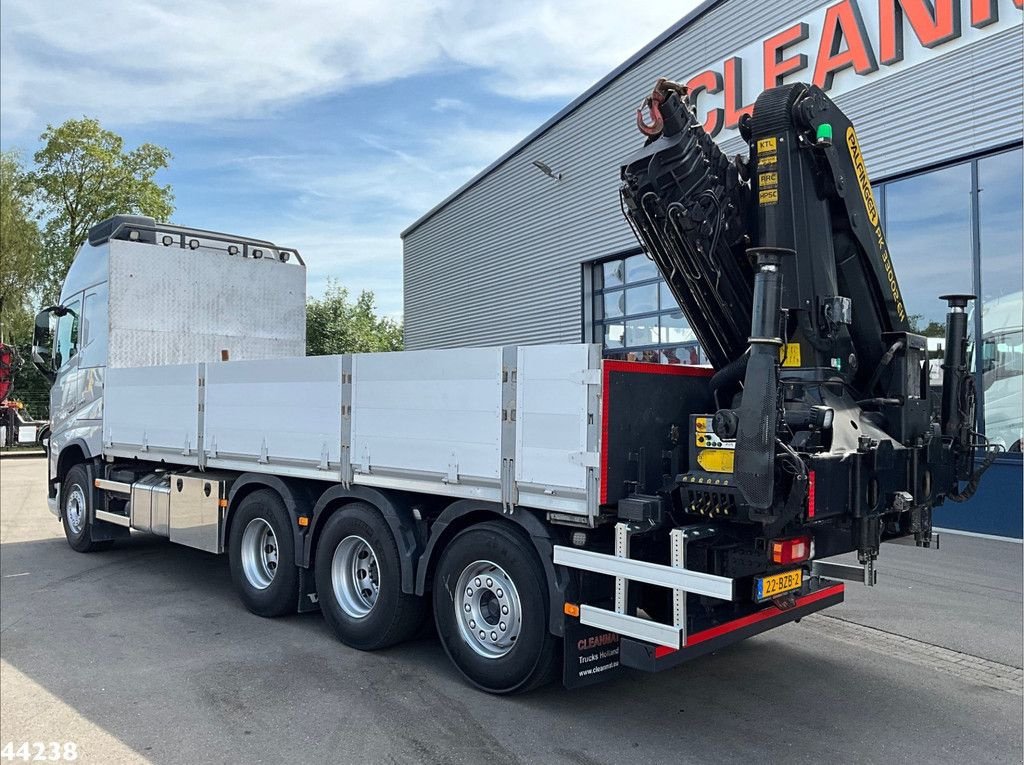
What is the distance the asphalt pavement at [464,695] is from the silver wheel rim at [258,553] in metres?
0.33

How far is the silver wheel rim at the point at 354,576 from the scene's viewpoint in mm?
5840

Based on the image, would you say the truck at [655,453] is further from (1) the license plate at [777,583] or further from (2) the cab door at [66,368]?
(2) the cab door at [66,368]

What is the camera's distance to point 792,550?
4465 millimetres

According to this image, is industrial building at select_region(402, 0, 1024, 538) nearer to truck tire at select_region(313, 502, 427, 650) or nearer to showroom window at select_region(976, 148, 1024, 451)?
showroom window at select_region(976, 148, 1024, 451)

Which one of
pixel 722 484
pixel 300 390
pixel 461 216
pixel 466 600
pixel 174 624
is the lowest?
pixel 174 624

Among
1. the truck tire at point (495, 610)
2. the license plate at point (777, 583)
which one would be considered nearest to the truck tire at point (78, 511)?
the truck tire at point (495, 610)

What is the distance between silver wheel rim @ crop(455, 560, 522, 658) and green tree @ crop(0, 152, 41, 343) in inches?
1383

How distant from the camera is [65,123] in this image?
3400 cm

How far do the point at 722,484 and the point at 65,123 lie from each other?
122ft

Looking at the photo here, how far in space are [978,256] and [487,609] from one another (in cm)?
899

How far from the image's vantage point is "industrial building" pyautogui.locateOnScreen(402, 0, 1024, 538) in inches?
410

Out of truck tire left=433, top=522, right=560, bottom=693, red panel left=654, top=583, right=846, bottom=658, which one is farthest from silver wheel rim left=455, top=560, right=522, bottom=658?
red panel left=654, top=583, right=846, bottom=658

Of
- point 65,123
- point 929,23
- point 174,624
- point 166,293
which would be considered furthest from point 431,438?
point 65,123

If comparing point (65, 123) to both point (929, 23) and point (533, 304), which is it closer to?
point (533, 304)
